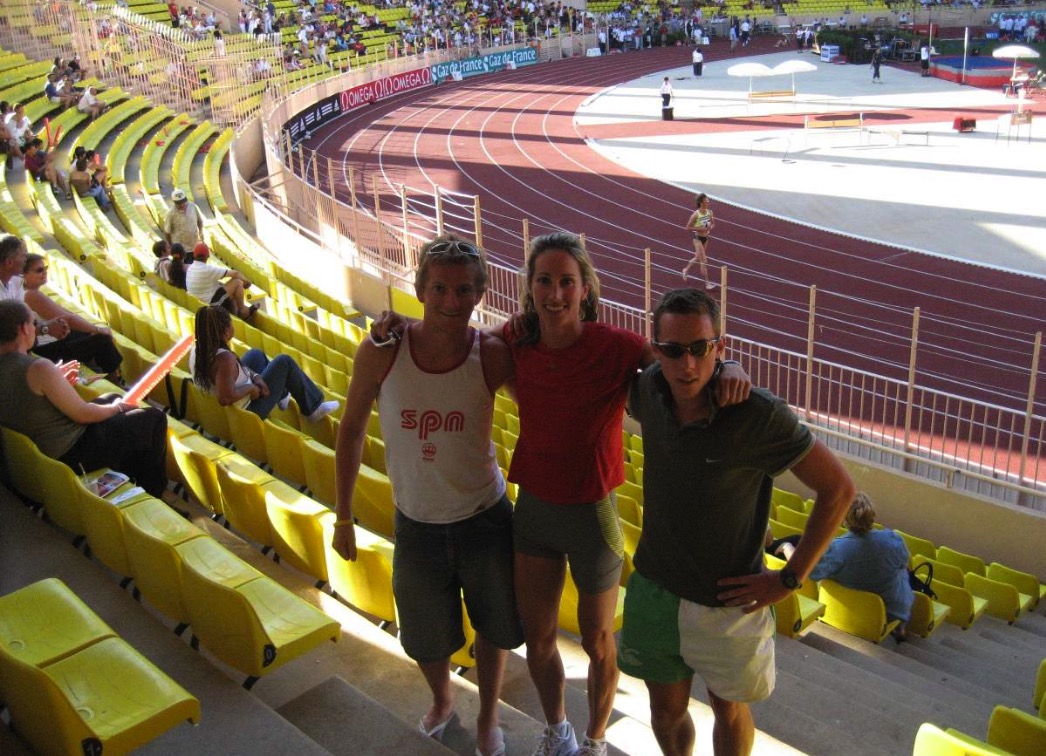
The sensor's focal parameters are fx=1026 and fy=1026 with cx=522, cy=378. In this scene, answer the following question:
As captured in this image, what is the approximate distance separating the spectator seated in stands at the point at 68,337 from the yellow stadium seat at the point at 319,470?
7.79 feet

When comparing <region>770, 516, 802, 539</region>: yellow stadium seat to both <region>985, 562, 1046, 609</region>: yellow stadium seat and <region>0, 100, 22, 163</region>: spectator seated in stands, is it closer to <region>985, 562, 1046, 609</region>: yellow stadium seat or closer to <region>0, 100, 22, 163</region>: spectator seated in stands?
<region>985, 562, 1046, 609</region>: yellow stadium seat

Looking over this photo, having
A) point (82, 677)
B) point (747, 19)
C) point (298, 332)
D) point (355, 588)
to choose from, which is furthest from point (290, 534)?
point (747, 19)

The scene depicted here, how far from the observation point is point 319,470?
17.6 feet

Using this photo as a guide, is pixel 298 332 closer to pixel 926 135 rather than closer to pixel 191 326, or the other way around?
pixel 191 326

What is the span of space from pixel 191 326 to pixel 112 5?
2166 cm

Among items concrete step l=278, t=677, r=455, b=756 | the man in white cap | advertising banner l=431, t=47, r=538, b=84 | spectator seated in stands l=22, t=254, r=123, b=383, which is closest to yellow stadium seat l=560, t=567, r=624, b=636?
concrete step l=278, t=677, r=455, b=756

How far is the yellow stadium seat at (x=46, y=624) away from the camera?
10.8ft

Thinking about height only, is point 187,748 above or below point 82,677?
below

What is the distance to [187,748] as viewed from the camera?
320cm

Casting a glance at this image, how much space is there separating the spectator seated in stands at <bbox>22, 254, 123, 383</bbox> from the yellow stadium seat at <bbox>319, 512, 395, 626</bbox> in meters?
3.46

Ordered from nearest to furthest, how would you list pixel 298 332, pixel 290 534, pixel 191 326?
1. pixel 290 534
2. pixel 191 326
3. pixel 298 332

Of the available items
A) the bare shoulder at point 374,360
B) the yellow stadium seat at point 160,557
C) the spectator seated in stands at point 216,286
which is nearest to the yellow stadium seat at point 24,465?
the yellow stadium seat at point 160,557

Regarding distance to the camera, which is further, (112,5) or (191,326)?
(112,5)

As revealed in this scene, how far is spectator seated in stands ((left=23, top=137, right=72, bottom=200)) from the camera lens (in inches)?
628
